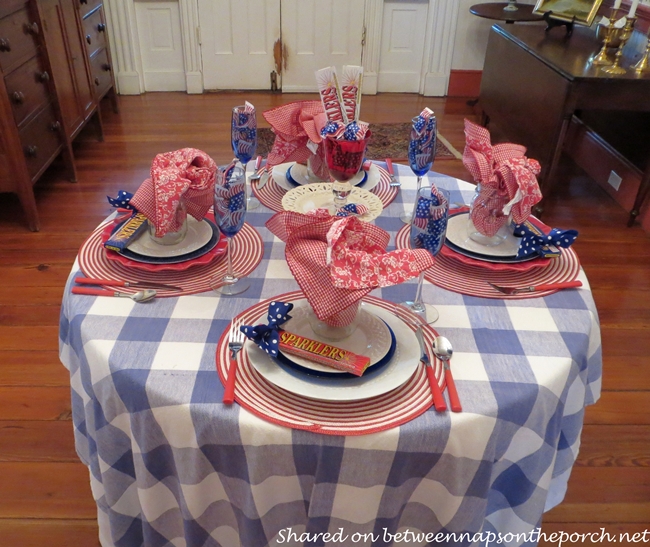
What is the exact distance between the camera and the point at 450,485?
2.60 feet

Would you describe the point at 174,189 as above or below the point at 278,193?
above

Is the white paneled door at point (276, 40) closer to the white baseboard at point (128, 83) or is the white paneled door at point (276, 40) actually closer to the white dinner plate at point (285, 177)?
the white baseboard at point (128, 83)

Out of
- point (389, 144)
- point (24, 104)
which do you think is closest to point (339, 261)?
point (24, 104)

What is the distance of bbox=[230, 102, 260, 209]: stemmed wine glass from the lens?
4.17ft

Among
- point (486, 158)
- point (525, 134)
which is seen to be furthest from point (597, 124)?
point (486, 158)

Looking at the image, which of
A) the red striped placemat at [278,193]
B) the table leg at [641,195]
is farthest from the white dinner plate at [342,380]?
the table leg at [641,195]

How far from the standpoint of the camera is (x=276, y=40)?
13.6 ft

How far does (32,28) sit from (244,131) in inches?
71.4

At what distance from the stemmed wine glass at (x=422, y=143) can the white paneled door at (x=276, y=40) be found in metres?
3.15

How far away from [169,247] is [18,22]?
194 centimetres

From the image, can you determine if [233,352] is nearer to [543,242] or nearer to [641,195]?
[543,242]

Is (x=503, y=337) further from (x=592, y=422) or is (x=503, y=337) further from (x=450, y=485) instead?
(x=592, y=422)

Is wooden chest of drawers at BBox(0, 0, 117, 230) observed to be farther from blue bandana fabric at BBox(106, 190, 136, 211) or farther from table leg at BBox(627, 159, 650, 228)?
table leg at BBox(627, 159, 650, 228)

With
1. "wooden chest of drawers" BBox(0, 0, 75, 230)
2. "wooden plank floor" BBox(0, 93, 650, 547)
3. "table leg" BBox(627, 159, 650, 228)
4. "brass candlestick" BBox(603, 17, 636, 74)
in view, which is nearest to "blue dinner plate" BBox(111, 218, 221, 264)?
"wooden plank floor" BBox(0, 93, 650, 547)
